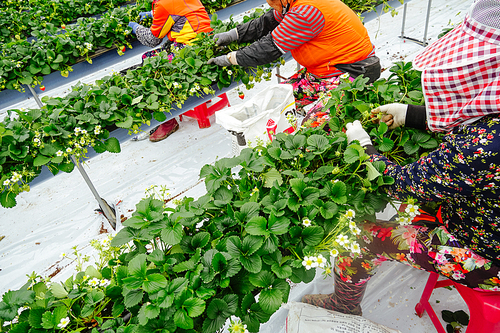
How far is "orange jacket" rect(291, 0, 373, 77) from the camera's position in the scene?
1688mm

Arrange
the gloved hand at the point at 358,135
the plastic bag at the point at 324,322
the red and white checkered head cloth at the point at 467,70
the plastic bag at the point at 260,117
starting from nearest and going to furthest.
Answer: the red and white checkered head cloth at the point at 467,70 → the gloved hand at the point at 358,135 → the plastic bag at the point at 324,322 → the plastic bag at the point at 260,117

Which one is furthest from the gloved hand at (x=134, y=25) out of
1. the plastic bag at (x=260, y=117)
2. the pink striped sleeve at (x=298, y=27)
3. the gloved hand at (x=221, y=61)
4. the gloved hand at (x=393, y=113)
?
the gloved hand at (x=393, y=113)

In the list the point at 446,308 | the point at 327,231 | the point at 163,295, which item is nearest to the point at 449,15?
the point at 446,308

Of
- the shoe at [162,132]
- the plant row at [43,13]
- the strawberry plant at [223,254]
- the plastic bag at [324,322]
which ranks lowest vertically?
the plastic bag at [324,322]

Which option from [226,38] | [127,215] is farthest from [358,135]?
[127,215]

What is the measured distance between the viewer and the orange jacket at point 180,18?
2.43 m

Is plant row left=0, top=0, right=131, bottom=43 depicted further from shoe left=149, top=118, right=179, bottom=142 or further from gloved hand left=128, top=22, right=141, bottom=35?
shoe left=149, top=118, right=179, bottom=142

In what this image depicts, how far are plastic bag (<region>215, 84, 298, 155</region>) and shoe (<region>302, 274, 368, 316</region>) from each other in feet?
2.81

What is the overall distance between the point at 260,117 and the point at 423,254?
1.18 metres

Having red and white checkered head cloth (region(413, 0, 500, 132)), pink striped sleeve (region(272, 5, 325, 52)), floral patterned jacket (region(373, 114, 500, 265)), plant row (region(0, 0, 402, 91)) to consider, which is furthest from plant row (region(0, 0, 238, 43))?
floral patterned jacket (region(373, 114, 500, 265))

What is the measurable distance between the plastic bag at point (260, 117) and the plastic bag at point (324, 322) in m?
0.91

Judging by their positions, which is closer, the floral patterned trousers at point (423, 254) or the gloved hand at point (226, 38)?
the floral patterned trousers at point (423, 254)

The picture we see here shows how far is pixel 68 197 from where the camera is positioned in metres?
2.21

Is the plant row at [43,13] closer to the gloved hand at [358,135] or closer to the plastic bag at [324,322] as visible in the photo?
the gloved hand at [358,135]
